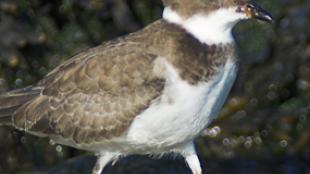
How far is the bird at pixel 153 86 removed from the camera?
279 inches

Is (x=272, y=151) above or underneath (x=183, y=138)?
underneath

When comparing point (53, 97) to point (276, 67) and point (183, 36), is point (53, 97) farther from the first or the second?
point (276, 67)

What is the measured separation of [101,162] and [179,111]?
929 millimetres

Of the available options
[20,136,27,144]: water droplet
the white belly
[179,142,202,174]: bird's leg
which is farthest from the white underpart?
[20,136,27,144]: water droplet

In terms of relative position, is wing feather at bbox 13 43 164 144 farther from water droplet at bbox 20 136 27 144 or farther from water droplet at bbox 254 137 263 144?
water droplet at bbox 254 137 263 144

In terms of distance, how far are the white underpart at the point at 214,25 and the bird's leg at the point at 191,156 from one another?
83cm

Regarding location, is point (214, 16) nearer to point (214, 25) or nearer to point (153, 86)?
point (214, 25)

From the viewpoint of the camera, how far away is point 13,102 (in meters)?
7.89

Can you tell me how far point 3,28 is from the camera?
10.2 meters

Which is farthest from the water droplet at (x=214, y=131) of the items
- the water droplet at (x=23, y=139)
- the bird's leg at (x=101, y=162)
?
the bird's leg at (x=101, y=162)

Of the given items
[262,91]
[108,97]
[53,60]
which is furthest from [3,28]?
[108,97]

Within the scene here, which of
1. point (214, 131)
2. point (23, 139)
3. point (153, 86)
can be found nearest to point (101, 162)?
point (153, 86)

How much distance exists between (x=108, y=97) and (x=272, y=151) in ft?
9.67

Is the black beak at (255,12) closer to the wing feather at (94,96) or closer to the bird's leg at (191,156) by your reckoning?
the wing feather at (94,96)
